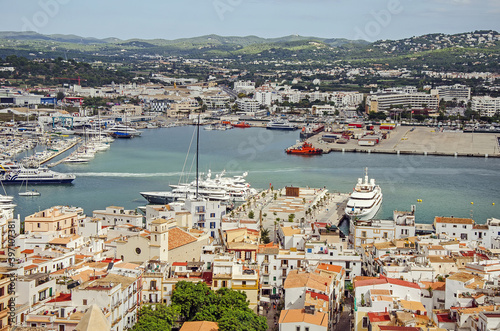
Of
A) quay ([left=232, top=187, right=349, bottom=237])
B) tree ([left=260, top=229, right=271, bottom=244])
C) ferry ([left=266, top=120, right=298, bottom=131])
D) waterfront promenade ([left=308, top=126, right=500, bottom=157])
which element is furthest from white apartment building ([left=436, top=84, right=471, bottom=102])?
tree ([left=260, top=229, right=271, bottom=244])

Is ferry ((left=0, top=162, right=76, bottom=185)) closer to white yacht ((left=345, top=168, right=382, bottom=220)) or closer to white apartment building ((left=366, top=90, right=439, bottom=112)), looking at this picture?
white yacht ((left=345, top=168, right=382, bottom=220))

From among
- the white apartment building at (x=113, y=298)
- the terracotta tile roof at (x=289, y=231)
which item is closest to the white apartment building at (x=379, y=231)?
the terracotta tile roof at (x=289, y=231)

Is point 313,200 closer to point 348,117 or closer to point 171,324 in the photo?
point 171,324

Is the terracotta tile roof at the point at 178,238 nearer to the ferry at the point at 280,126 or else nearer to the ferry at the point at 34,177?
the ferry at the point at 34,177

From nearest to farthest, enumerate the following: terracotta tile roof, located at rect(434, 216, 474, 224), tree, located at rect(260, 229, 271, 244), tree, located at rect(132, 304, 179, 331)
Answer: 1. tree, located at rect(132, 304, 179, 331)
2. tree, located at rect(260, 229, 271, 244)
3. terracotta tile roof, located at rect(434, 216, 474, 224)

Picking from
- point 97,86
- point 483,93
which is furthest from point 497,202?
point 97,86

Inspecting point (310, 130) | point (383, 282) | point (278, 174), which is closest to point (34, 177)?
point (278, 174)
